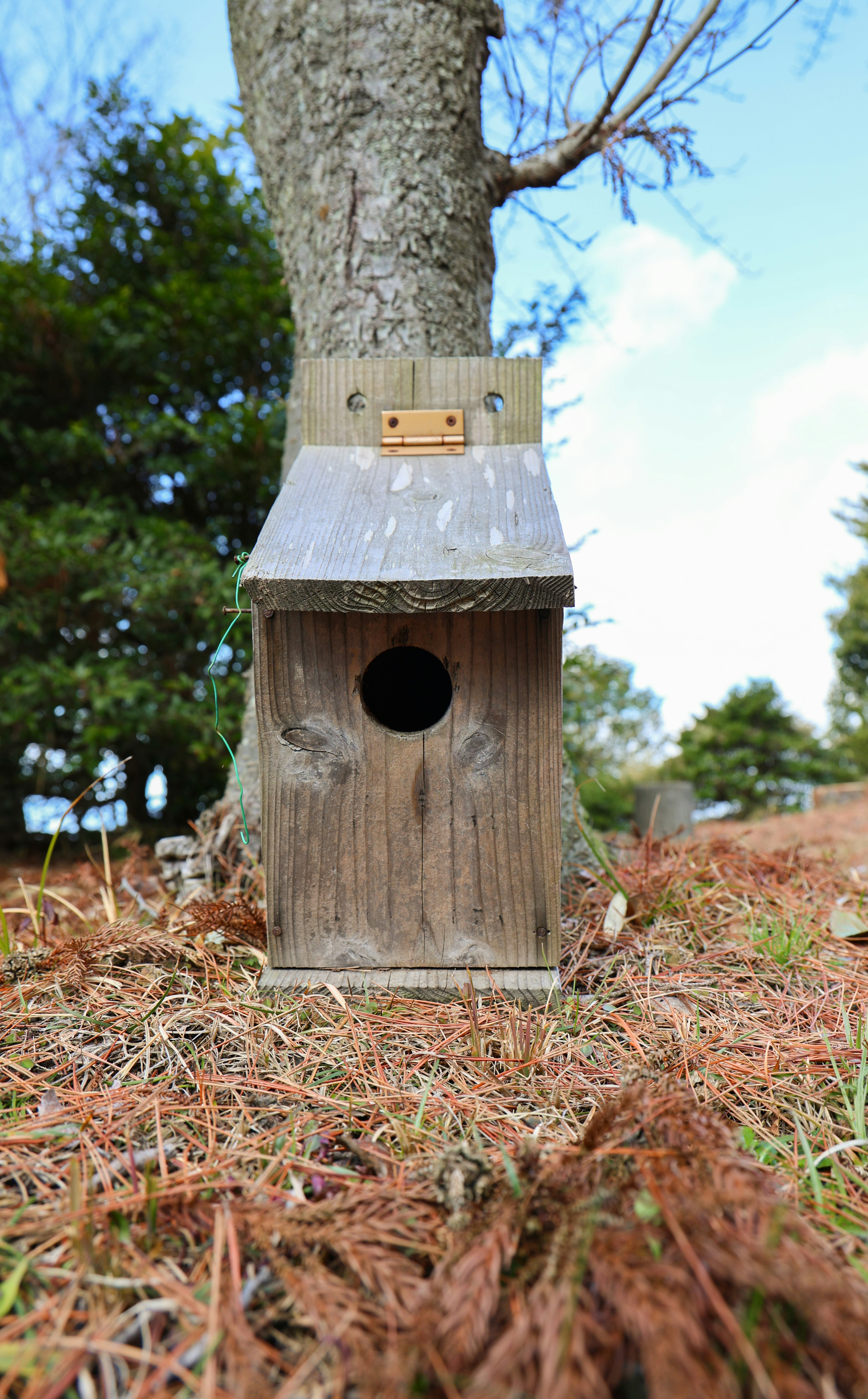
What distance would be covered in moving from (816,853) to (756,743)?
14.9 feet

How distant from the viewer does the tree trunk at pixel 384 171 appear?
249cm


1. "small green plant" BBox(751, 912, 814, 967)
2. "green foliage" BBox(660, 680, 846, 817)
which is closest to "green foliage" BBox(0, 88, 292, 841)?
"small green plant" BBox(751, 912, 814, 967)

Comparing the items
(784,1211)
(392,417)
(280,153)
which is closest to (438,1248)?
(784,1211)

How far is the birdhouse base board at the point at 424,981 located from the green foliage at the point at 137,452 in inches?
95.3

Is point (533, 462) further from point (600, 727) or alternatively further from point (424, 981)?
point (600, 727)

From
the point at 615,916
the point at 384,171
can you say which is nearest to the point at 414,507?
the point at 615,916

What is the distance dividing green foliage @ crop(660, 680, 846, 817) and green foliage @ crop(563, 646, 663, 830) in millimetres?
708

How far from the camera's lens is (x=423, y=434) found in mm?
1863

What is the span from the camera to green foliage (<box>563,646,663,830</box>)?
410cm

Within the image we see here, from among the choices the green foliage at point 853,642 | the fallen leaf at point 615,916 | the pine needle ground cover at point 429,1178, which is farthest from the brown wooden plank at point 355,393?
the green foliage at point 853,642

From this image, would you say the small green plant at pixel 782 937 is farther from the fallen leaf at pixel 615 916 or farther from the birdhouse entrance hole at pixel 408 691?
the birdhouse entrance hole at pixel 408 691

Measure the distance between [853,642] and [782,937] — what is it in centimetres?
1425

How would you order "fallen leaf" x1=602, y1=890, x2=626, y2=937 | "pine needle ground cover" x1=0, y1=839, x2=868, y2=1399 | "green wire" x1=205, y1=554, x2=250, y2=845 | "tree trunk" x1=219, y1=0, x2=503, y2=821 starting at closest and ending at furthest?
"pine needle ground cover" x1=0, y1=839, x2=868, y2=1399 < "green wire" x1=205, y1=554, x2=250, y2=845 < "fallen leaf" x1=602, y1=890, x2=626, y2=937 < "tree trunk" x1=219, y1=0, x2=503, y2=821

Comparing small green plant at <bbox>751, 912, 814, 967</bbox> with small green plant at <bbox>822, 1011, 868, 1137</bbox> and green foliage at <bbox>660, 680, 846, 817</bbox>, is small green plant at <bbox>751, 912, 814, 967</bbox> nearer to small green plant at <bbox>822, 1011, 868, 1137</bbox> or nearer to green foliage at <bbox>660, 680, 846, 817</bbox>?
small green plant at <bbox>822, 1011, 868, 1137</bbox>
